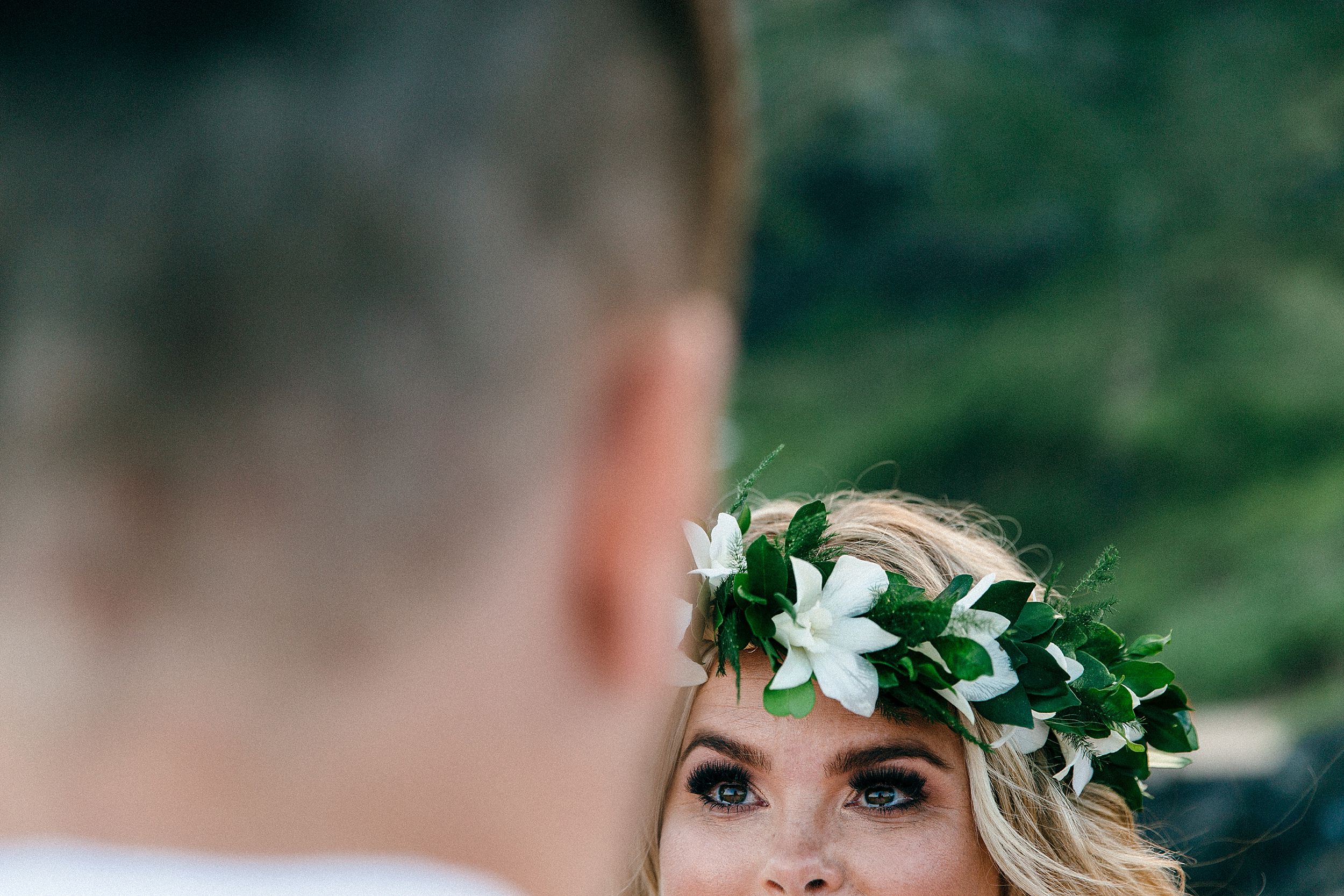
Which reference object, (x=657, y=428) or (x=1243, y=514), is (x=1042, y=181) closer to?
(x=1243, y=514)

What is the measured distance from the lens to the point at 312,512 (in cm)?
77

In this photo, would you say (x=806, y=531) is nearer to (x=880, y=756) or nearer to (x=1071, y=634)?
(x=880, y=756)

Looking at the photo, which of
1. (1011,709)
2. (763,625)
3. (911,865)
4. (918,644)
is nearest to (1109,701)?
(1011,709)

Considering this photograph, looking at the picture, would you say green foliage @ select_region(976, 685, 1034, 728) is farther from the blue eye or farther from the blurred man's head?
the blurred man's head

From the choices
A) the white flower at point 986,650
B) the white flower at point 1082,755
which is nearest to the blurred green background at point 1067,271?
the white flower at point 1082,755

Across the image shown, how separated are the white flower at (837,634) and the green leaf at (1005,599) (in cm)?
25

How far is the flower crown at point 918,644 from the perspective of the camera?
9.30ft

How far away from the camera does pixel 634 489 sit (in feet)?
2.83

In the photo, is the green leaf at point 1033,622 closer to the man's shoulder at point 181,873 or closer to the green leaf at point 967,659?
the green leaf at point 967,659

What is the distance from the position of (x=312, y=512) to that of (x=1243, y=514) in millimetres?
13657

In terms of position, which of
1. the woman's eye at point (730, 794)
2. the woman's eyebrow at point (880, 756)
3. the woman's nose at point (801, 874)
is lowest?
the woman's nose at point (801, 874)

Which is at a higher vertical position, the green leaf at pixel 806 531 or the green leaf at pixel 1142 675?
the green leaf at pixel 806 531

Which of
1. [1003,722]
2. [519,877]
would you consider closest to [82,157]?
[519,877]

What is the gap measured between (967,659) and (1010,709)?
218mm
